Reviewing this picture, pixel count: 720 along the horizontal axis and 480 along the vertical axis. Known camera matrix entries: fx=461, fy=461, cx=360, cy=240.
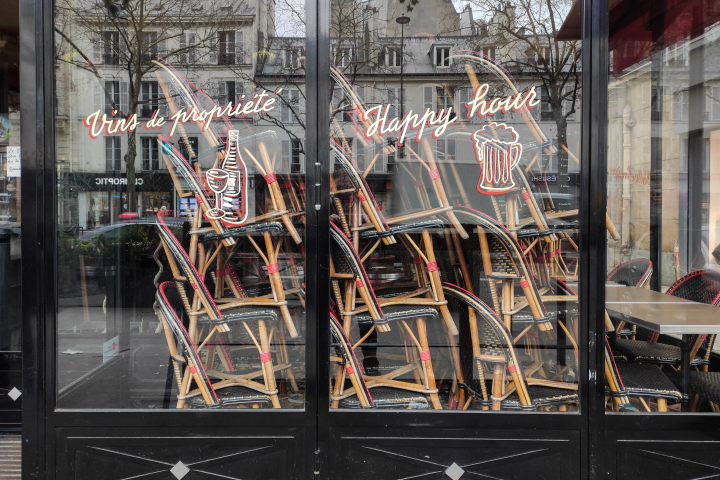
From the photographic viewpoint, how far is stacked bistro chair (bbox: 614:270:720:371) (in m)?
3.17

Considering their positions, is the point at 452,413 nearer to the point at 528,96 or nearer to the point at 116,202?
the point at 528,96

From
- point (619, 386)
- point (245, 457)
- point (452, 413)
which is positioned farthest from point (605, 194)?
point (245, 457)

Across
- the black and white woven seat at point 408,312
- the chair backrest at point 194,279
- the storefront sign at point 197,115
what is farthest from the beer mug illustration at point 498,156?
the chair backrest at point 194,279

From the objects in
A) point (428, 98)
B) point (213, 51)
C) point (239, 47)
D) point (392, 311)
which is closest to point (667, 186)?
point (428, 98)

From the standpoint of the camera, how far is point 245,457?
97.5 inches

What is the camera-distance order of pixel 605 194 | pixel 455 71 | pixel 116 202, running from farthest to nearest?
pixel 116 202 → pixel 455 71 → pixel 605 194

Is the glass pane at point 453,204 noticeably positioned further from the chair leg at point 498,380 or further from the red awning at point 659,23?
the red awning at point 659,23

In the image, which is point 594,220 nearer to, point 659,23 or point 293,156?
point 293,156

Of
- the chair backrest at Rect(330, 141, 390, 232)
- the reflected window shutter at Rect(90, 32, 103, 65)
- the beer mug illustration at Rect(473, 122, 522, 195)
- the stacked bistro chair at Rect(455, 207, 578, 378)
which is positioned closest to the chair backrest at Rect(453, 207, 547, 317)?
the stacked bistro chair at Rect(455, 207, 578, 378)

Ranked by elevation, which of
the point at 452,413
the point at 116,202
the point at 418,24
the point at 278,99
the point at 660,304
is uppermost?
the point at 418,24

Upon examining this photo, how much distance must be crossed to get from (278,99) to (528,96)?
154cm

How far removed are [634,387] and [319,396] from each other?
1.87 metres

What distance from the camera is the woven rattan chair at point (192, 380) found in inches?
106

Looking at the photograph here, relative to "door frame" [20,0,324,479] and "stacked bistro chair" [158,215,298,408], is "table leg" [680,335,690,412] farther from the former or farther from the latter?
"stacked bistro chair" [158,215,298,408]
